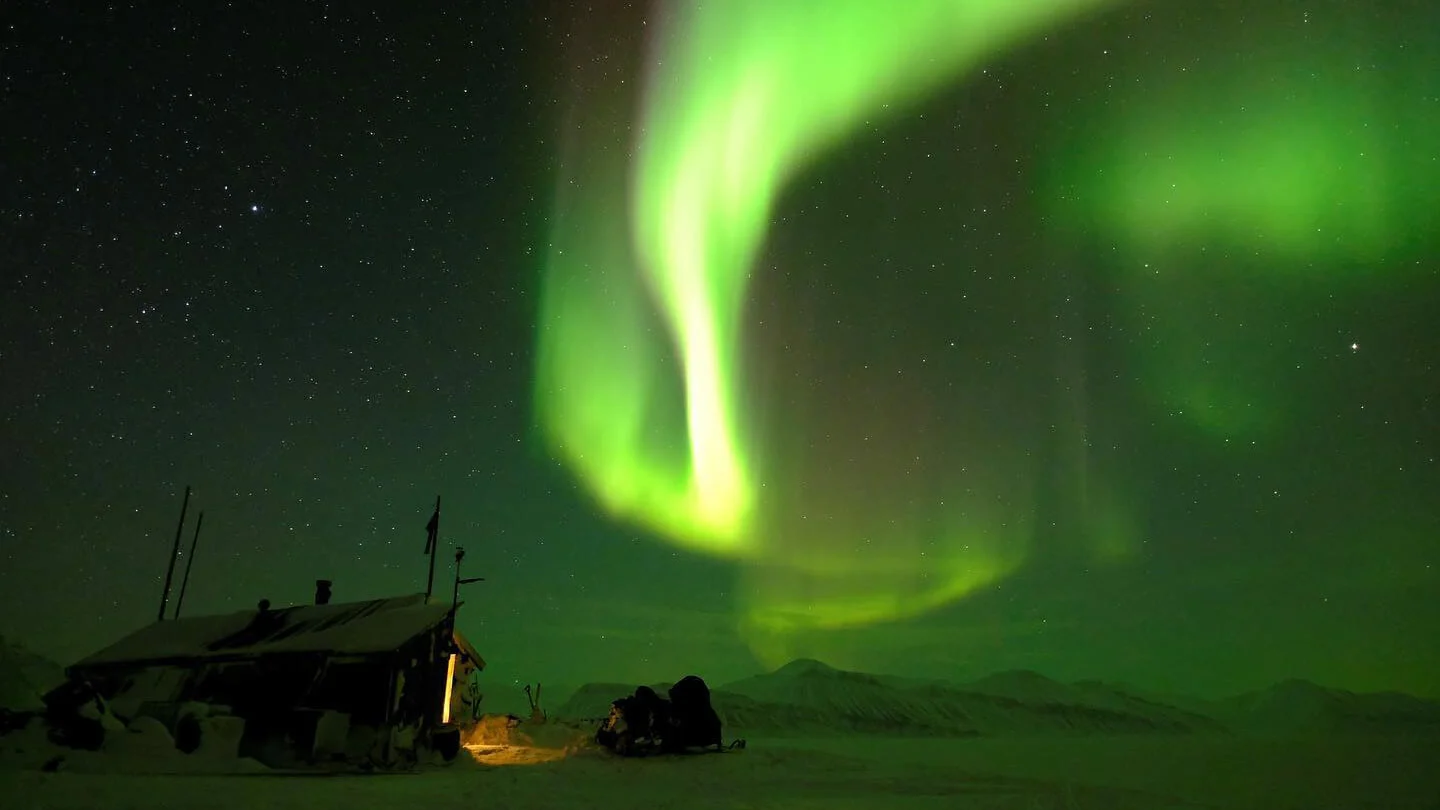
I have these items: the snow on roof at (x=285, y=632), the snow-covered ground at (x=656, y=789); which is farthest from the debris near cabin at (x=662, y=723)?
the snow on roof at (x=285, y=632)

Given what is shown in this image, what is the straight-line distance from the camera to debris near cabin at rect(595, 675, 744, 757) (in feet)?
107

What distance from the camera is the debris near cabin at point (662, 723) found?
1281 inches

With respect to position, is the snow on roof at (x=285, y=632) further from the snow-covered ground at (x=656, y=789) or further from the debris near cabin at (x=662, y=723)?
the debris near cabin at (x=662, y=723)

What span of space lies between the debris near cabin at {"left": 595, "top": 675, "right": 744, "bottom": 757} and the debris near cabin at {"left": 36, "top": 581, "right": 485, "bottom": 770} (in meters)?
6.40

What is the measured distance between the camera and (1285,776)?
47.3m

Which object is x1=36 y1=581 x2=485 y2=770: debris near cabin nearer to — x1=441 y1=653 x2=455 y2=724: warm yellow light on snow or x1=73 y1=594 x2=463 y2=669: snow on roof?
x1=73 y1=594 x2=463 y2=669: snow on roof

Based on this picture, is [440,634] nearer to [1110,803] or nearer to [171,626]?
[171,626]

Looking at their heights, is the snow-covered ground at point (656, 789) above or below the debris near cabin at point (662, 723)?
below

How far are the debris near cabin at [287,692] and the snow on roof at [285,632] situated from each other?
63mm

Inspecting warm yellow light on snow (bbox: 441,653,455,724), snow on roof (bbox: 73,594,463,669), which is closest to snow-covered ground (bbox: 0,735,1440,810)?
warm yellow light on snow (bbox: 441,653,455,724)

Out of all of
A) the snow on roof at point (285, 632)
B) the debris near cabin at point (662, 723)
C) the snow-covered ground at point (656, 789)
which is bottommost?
the snow-covered ground at point (656, 789)

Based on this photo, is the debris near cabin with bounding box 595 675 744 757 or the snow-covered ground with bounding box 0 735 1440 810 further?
the debris near cabin with bounding box 595 675 744 757

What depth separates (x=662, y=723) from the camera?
110ft

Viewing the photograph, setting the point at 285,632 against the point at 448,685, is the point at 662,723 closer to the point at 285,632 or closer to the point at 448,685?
the point at 448,685
